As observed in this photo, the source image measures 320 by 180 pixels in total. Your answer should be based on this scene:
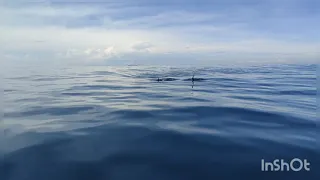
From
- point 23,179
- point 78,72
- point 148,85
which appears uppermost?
point 78,72

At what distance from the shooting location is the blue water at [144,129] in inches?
181

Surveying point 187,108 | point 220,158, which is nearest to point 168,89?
point 187,108

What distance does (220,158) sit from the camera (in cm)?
491

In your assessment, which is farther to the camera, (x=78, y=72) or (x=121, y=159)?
(x=78, y=72)

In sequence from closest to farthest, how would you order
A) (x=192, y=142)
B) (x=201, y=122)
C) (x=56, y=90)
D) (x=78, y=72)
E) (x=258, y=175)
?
(x=258, y=175) → (x=192, y=142) → (x=201, y=122) → (x=78, y=72) → (x=56, y=90)

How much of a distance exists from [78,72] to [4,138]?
249cm

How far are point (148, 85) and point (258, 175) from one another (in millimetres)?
6545

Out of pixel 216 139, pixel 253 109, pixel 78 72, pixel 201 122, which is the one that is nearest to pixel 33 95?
pixel 78 72

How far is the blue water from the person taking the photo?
4609 millimetres

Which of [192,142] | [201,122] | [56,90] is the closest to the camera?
[192,142]

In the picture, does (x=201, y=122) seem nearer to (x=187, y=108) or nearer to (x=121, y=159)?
(x=187, y=108)

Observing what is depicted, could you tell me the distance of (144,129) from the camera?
6.30 metres

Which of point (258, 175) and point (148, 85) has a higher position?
point (148, 85)

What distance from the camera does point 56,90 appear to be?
8.12 meters
